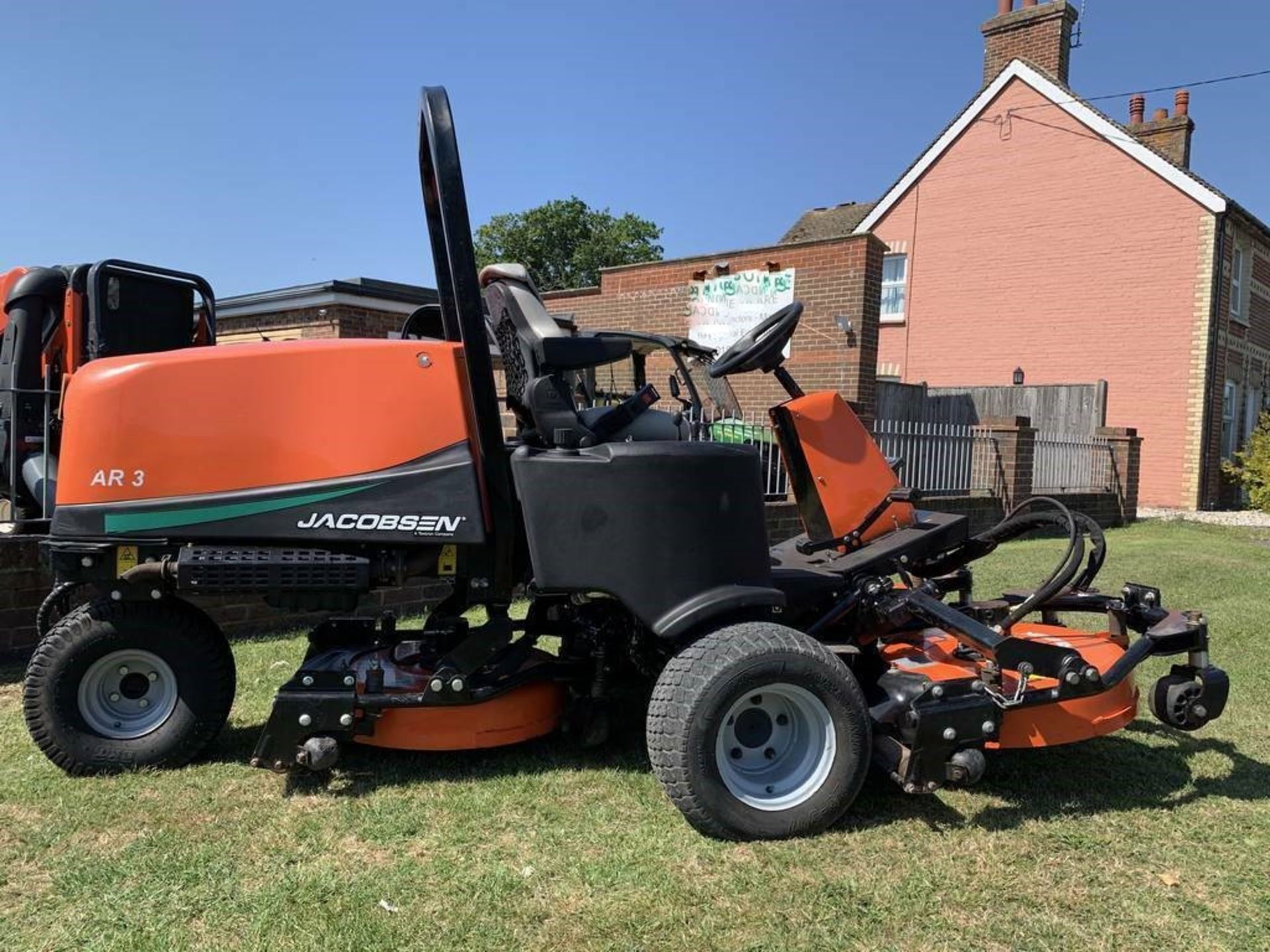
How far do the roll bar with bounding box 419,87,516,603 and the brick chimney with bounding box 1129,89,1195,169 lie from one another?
805 inches

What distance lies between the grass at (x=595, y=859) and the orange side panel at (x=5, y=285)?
10.7 ft

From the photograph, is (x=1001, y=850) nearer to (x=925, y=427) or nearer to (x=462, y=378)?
(x=462, y=378)

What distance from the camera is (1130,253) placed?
18016 mm

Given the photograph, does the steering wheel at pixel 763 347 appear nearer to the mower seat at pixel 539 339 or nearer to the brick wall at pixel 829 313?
the mower seat at pixel 539 339

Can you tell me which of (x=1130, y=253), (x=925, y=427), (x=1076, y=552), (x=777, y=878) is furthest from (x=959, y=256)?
(x=777, y=878)

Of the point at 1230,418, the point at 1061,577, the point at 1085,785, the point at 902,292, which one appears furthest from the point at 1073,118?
the point at 1085,785

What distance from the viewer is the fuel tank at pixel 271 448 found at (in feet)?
10.5

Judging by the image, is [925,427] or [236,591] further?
[925,427]

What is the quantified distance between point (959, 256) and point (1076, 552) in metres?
18.6

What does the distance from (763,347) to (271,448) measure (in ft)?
6.42

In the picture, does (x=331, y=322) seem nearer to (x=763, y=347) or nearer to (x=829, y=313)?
(x=829, y=313)

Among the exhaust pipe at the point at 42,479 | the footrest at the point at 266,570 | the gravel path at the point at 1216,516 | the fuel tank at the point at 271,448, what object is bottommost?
the gravel path at the point at 1216,516

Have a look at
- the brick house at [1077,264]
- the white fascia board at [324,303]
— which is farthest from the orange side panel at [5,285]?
the brick house at [1077,264]

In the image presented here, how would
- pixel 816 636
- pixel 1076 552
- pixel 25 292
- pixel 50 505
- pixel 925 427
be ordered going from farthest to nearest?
pixel 925 427 → pixel 25 292 → pixel 50 505 → pixel 816 636 → pixel 1076 552
